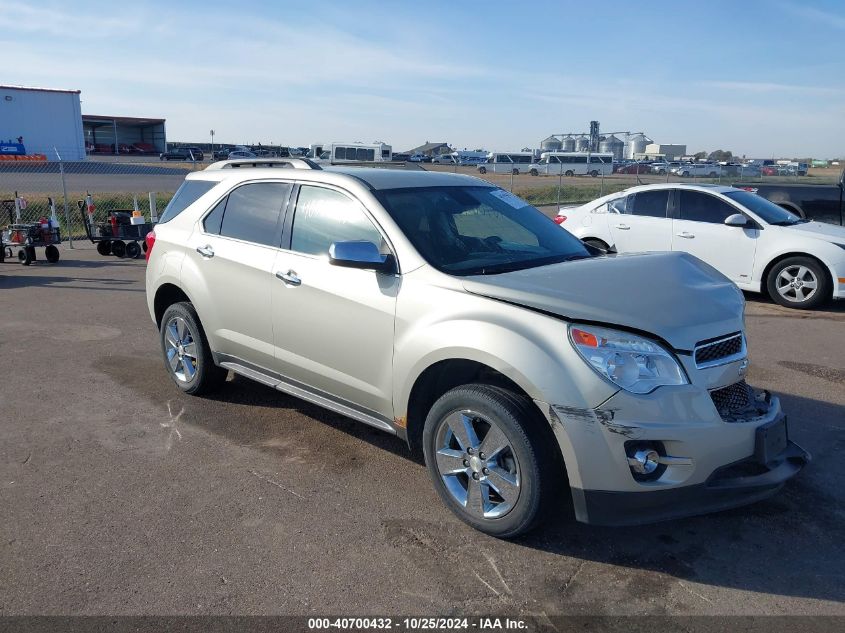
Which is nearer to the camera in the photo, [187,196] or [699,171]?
[187,196]

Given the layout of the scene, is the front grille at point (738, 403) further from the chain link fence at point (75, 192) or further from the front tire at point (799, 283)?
the chain link fence at point (75, 192)

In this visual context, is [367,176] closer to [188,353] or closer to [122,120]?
[188,353]

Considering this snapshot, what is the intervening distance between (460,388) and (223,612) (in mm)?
1483

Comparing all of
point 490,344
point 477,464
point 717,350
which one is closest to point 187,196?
point 490,344

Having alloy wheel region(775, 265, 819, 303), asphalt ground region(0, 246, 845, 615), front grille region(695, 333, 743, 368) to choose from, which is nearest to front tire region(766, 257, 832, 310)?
alloy wheel region(775, 265, 819, 303)

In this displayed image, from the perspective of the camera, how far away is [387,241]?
13.5ft

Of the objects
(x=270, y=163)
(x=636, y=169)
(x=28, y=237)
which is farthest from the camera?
(x=636, y=169)

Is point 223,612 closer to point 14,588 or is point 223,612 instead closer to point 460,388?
point 14,588

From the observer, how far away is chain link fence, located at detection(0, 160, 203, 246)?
15.3 metres

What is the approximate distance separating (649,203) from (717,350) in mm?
7301

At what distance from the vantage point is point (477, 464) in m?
3.60

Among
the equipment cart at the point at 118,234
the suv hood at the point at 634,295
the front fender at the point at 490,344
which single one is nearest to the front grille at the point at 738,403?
the suv hood at the point at 634,295

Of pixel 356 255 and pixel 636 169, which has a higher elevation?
pixel 636 169

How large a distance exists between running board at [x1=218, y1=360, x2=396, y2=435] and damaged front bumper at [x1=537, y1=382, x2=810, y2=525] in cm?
124
